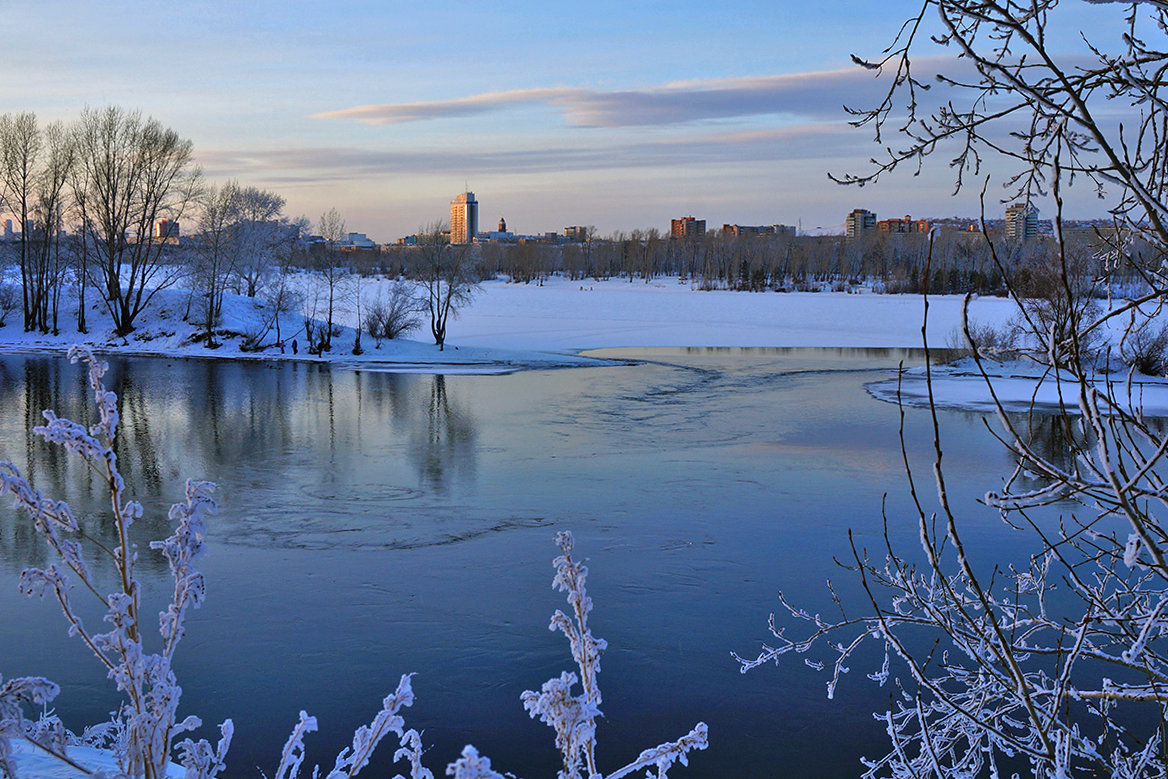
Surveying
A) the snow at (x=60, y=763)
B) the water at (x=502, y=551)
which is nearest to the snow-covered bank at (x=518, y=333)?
the water at (x=502, y=551)

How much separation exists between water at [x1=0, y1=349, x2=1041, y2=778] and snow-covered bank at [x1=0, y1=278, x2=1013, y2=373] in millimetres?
11450

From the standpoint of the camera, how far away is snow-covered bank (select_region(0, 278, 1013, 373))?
110ft

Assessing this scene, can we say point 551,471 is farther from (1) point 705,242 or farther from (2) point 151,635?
(1) point 705,242

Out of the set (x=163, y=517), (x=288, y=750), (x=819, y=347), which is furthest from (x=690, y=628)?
(x=819, y=347)

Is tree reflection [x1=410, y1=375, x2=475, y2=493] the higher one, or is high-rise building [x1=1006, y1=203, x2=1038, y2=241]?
high-rise building [x1=1006, y1=203, x2=1038, y2=241]

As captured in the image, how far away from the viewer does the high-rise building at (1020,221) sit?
357cm

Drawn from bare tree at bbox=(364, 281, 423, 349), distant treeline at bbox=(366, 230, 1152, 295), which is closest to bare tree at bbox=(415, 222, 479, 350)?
bare tree at bbox=(364, 281, 423, 349)

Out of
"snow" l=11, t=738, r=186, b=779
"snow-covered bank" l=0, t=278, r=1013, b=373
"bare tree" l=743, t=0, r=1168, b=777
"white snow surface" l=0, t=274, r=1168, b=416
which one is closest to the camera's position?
"bare tree" l=743, t=0, r=1168, b=777

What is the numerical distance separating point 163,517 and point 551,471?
5269 mm

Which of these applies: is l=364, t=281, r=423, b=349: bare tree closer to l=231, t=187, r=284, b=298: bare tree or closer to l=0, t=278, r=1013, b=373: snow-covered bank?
l=0, t=278, r=1013, b=373: snow-covered bank

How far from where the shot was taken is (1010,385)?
83.9 feet

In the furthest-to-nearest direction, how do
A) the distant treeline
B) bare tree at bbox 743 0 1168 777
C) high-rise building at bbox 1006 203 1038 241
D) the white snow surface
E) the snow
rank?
1. the distant treeline
2. the white snow surface
3. the snow
4. high-rise building at bbox 1006 203 1038 241
5. bare tree at bbox 743 0 1168 777

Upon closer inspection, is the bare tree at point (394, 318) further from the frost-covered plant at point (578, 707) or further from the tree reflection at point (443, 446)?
the frost-covered plant at point (578, 707)

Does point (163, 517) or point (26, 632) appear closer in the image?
point (26, 632)
